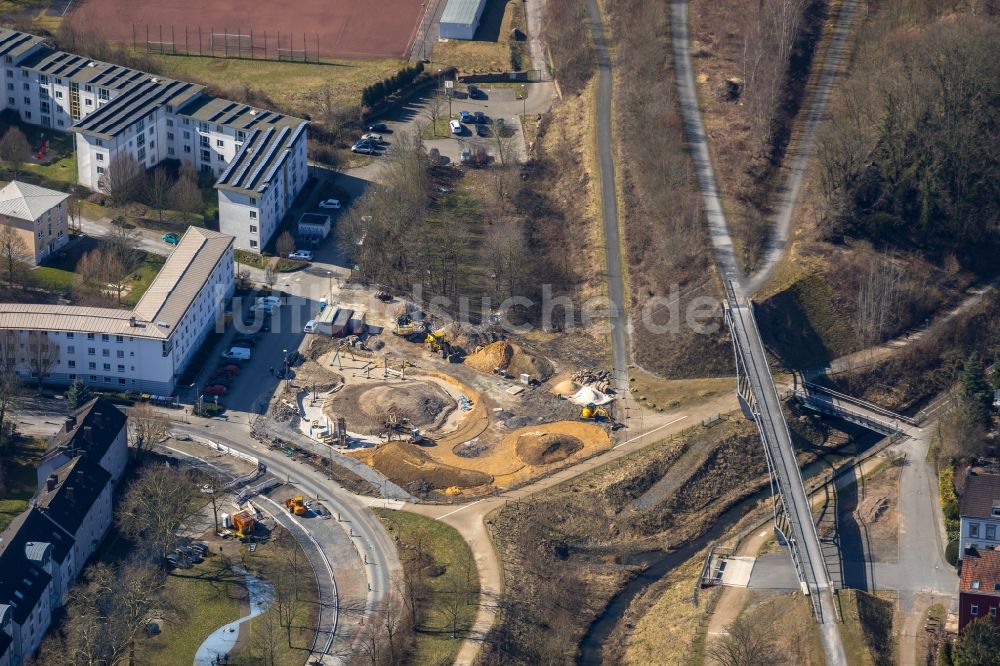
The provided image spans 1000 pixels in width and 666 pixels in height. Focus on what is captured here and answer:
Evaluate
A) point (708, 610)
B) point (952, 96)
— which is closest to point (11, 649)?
point (708, 610)

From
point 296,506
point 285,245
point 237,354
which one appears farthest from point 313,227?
point 296,506

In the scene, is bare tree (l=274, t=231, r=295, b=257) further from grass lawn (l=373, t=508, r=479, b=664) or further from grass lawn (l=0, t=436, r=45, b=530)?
grass lawn (l=373, t=508, r=479, b=664)

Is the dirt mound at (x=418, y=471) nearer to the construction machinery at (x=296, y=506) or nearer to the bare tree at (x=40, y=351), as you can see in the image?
the construction machinery at (x=296, y=506)

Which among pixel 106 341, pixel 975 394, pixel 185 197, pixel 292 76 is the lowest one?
pixel 106 341

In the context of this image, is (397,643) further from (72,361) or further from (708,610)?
(72,361)

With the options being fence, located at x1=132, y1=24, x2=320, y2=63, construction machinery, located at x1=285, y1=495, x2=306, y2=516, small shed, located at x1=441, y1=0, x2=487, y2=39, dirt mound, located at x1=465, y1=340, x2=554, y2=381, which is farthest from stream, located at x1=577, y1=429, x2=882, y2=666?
fence, located at x1=132, y1=24, x2=320, y2=63

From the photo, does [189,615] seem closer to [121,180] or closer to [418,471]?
[418,471]
